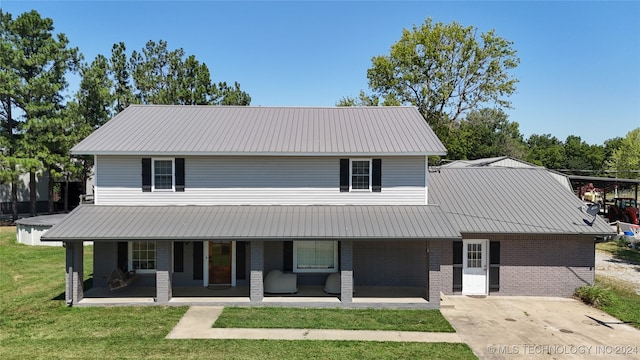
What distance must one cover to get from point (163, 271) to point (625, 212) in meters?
33.4

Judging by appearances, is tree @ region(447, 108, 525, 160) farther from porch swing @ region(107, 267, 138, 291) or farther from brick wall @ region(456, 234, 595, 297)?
porch swing @ region(107, 267, 138, 291)

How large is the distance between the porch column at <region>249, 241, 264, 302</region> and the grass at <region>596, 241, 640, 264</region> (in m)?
19.9

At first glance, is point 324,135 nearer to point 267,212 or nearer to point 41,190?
point 267,212

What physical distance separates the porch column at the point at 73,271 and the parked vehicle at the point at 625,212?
35231mm

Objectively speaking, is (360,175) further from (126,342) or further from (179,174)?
(126,342)

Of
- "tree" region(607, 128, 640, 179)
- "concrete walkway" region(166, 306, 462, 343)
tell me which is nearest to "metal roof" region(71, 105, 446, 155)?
"concrete walkway" region(166, 306, 462, 343)

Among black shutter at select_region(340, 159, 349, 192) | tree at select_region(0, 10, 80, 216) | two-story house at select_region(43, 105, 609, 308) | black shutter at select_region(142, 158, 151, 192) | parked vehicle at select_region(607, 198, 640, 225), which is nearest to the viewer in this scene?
two-story house at select_region(43, 105, 609, 308)

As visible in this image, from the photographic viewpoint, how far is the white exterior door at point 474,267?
15.2m

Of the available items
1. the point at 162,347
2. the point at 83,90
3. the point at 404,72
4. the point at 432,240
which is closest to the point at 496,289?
the point at 432,240

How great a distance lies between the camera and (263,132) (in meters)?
16.6

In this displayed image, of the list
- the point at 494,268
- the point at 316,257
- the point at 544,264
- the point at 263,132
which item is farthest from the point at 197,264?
the point at 544,264

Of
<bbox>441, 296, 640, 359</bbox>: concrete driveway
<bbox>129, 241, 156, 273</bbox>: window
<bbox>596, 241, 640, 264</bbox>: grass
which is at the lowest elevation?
<bbox>596, 241, 640, 264</bbox>: grass

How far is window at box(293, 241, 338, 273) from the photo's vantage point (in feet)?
50.0

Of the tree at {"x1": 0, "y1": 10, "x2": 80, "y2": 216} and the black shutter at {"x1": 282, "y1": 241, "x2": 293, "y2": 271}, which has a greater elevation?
the tree at {"x1": 0, "y1": 10, "x2": 80, "y2": 216}
